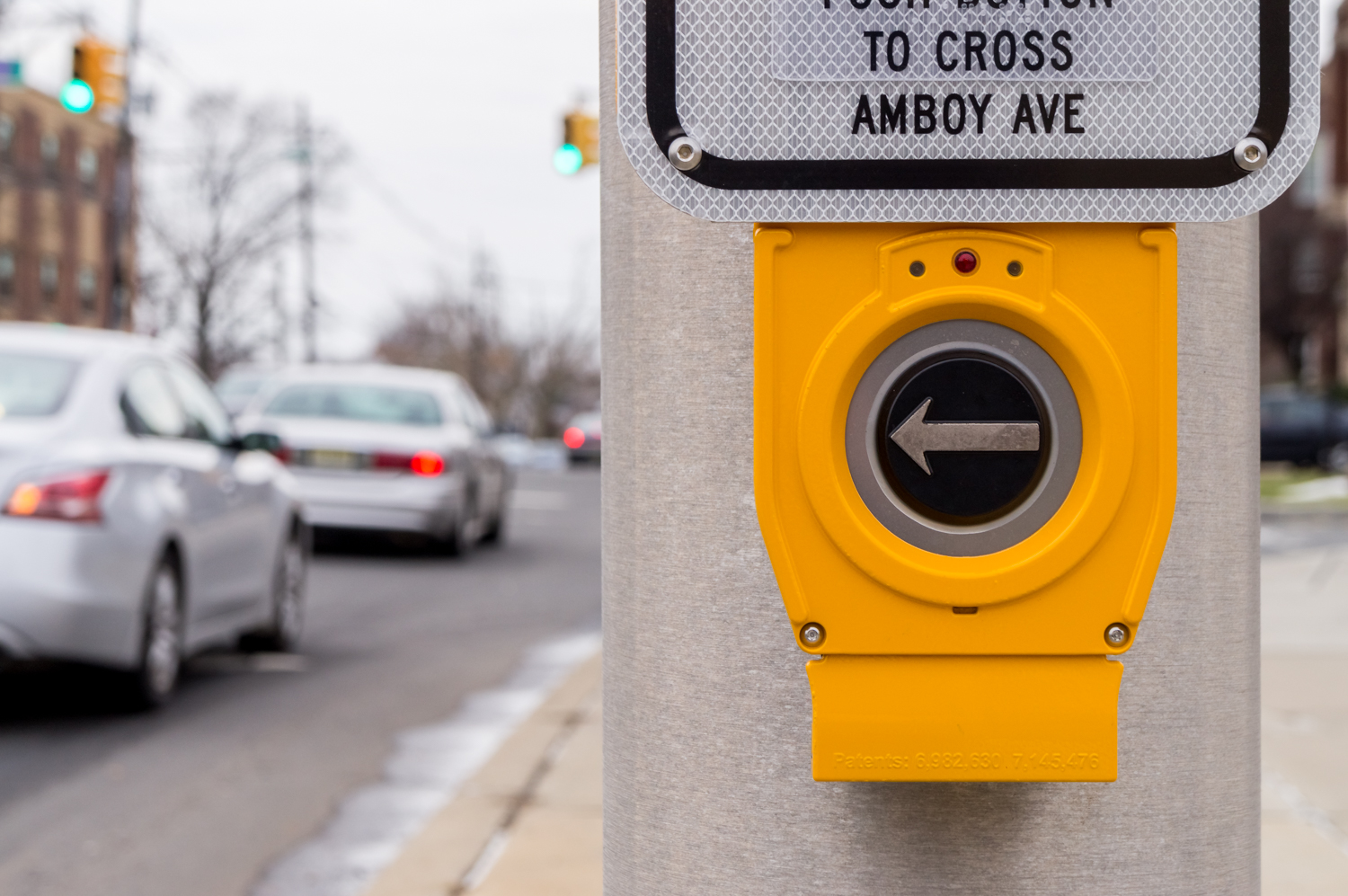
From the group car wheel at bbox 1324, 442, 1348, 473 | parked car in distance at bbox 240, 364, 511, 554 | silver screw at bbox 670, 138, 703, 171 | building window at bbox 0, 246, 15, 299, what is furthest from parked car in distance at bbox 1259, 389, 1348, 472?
building window at bbox 0, 246, 15, 299

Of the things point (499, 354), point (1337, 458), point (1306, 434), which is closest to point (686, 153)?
point (1337, 458)

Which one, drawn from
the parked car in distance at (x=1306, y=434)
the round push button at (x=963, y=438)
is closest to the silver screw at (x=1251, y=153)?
the round push button at (x=963, y=438)

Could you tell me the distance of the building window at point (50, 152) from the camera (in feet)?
148

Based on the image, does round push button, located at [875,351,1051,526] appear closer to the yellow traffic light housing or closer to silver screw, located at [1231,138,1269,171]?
silver screw, located at [1231,138,1269,171]

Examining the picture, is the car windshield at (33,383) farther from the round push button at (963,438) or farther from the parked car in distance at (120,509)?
the round push button at (963,438)

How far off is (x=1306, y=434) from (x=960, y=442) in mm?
32600

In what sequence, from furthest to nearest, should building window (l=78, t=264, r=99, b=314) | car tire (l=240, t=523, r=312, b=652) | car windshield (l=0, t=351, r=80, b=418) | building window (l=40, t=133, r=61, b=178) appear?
building window (l=78, t=264, r=99, b=314), building window (l=40, t=133, r=61, b=178), car tire (l=240, t=523, r=312, b=652), car windshield (l=0, t=351, r=80, b=418)

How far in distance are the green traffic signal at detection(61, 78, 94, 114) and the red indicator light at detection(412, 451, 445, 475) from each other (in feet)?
23.8

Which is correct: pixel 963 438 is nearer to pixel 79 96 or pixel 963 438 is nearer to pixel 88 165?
pixel 79 96

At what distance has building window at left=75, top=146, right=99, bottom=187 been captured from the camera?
4709cm

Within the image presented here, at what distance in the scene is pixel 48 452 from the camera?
19.4 feet

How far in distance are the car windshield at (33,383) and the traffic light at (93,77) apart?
11.9 m

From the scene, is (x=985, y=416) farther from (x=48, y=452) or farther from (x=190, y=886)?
(x=48, y=452)

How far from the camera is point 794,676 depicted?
193 centimetres
